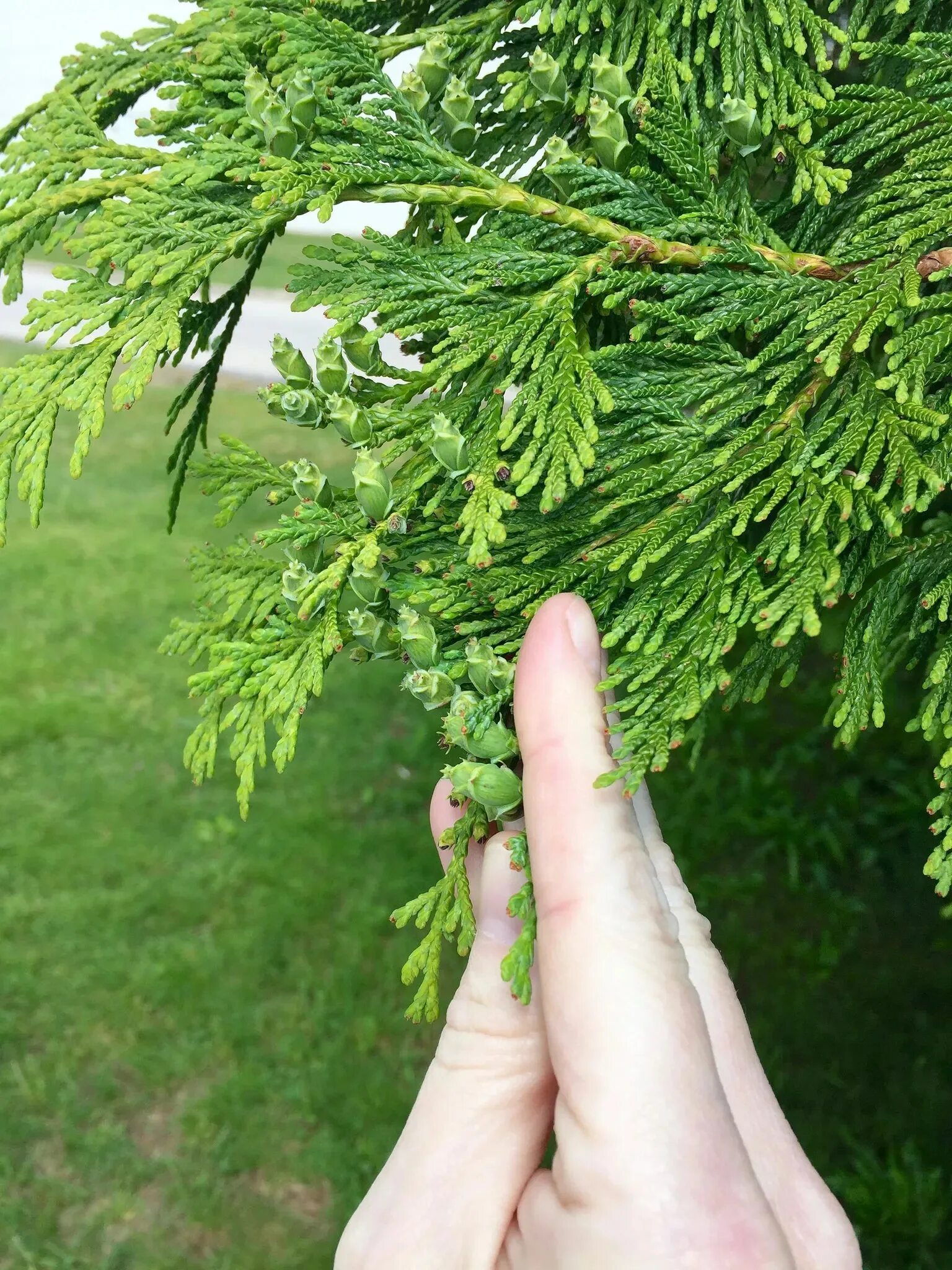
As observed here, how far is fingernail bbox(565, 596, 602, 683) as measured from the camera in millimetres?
1344

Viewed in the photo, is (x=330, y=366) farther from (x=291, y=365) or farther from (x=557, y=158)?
(x=557, y=158)

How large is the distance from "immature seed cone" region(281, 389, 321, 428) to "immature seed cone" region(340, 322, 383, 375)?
0.10 metres

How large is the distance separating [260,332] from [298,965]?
36.4ft

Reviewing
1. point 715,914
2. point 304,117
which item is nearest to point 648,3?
point 304,117

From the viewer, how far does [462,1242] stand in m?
1.32

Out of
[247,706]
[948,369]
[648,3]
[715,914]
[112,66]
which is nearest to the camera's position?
[948,369]

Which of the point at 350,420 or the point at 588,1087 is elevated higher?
the point at 350,420

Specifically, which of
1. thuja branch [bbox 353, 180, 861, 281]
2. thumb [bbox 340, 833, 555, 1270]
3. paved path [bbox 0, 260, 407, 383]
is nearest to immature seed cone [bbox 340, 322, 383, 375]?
thuja branch [bbox 353, 180, 861, 281]

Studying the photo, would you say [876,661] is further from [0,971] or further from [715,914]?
[0,971]

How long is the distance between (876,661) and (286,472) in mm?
995

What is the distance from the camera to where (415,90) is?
5.18 ft

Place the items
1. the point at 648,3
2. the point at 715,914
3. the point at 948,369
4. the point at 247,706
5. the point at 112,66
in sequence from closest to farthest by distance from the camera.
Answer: the point at 948,369
the point at 247,706
the point at 648,3
the point at 112,66
the point at 715,914

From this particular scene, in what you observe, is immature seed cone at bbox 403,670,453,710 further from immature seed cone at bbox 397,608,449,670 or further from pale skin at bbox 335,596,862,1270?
pale skin at bbox 335,596,862,1270

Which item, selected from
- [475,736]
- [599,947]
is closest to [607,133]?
[475,736]
